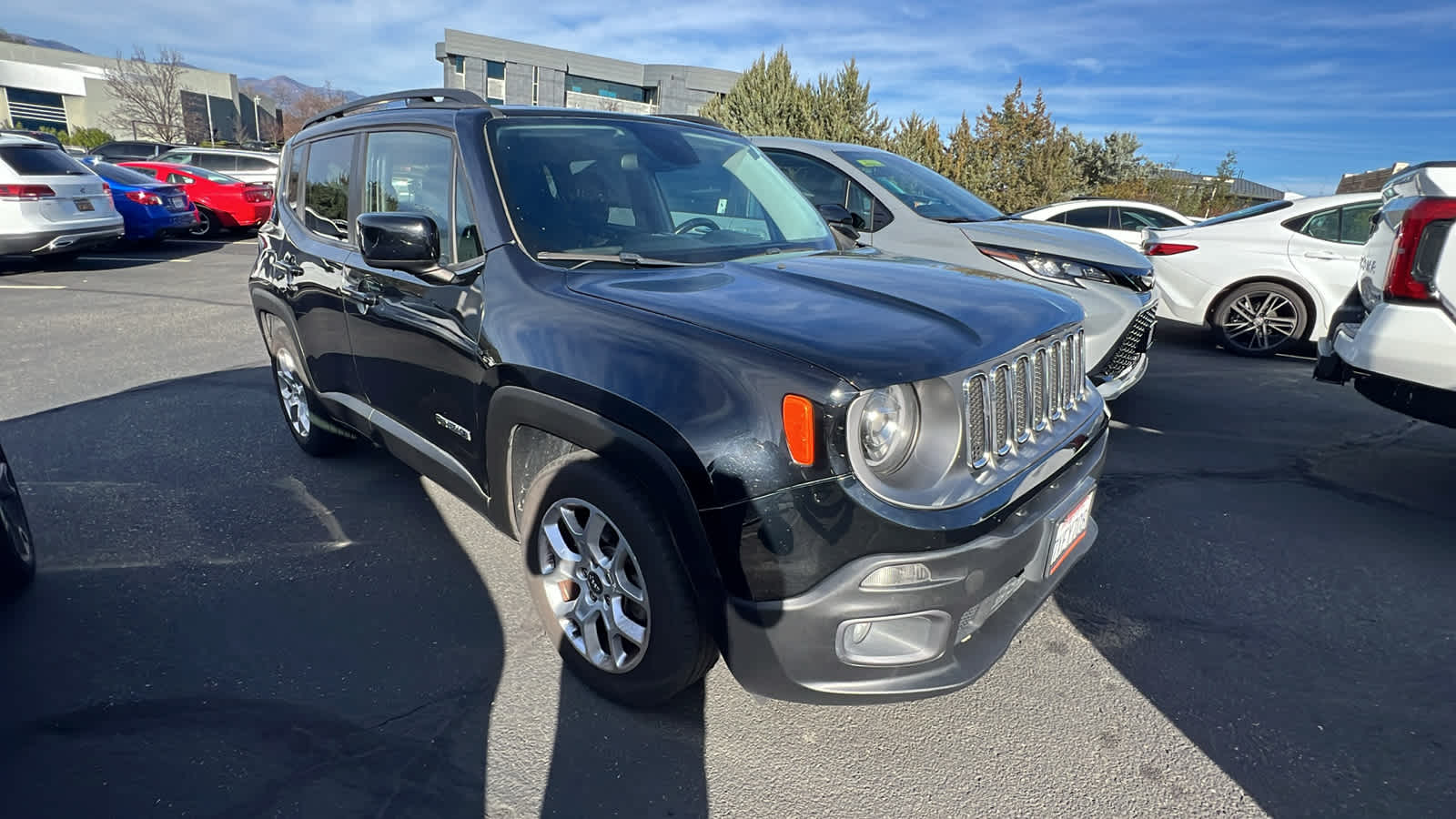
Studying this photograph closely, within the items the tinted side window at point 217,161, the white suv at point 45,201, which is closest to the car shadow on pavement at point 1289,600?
the white suv at point 45,201

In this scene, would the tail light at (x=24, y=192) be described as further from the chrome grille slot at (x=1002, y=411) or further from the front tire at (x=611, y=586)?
the chrome grille slot at (x=1002, y=411)

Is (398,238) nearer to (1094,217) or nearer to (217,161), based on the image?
(1094,217)

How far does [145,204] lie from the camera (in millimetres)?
13344

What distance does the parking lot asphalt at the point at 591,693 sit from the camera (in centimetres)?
226

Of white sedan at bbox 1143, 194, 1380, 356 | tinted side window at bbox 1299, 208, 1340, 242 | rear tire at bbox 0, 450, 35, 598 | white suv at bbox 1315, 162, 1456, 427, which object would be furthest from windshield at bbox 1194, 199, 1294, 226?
rear tire at bbox 0, 450, 35, 598

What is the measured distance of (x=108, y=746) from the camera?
2371 millimetres

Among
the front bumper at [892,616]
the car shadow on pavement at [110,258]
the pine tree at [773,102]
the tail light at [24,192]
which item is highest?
the pine tree at [773,102]

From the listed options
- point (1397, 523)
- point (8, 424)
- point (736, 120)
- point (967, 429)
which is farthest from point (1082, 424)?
point (736, 120)

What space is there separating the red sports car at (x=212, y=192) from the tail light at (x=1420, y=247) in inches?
683

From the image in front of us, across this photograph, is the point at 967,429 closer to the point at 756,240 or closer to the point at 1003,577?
the point at 1003,577

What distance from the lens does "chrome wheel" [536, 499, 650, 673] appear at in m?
2.45

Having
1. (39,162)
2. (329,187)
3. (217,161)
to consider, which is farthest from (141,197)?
(329,187)

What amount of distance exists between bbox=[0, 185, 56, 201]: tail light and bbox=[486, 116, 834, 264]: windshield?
10686mm

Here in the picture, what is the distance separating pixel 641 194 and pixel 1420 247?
339 centimetres
